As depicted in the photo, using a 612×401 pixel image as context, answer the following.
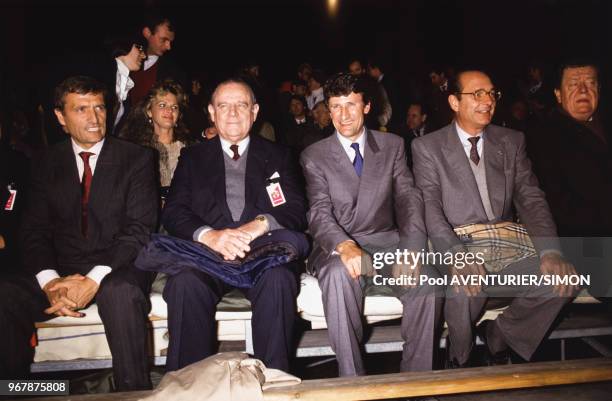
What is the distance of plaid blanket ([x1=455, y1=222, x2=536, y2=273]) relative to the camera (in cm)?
243

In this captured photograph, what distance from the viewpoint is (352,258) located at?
2.21 m

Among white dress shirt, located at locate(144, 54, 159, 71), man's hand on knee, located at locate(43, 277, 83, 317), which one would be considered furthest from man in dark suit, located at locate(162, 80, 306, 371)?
white dress shirt, located at locate(144, 54, 159, 71)

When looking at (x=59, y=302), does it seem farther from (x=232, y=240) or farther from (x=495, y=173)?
(x=495, y=173)

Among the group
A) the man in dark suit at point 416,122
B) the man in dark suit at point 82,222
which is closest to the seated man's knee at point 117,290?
the man in dark suit at point 82,222

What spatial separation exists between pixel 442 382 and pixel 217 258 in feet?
3.77

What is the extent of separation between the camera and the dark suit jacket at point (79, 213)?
242 cm

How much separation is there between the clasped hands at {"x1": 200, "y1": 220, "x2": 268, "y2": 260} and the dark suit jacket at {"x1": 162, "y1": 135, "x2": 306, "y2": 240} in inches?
6.1

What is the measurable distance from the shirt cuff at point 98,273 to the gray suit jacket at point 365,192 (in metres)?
1.11

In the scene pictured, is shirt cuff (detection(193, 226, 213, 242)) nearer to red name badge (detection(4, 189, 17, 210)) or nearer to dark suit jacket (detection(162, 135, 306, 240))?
dark suit jacket (detection(162, 135, 306, 240))

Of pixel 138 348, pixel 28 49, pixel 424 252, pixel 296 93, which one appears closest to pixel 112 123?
pixel 138 348

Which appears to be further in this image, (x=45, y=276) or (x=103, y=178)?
(x=103, y=178)

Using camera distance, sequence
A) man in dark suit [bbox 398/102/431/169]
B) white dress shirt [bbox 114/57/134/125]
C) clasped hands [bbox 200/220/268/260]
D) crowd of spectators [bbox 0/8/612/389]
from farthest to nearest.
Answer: man in dark suit [bbox 398/102/431/169] → white dress shirt [bbox 114/57/134/125] → crowd of spectators [bbox 0/8/612/389] → clasped hands [bbox 200/220/268/260]

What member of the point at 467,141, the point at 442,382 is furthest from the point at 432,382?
the point at 467,141

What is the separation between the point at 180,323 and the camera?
2.09 metres
